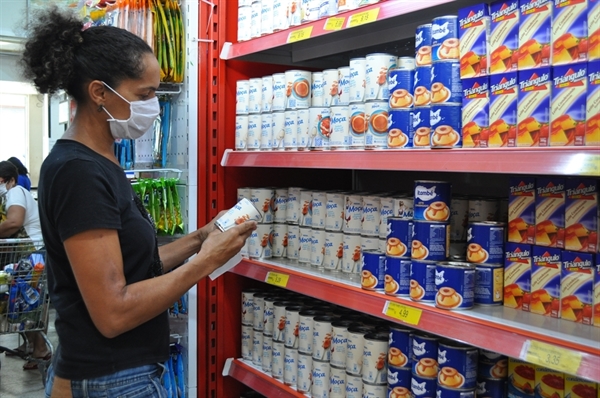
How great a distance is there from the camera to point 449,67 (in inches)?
65.3

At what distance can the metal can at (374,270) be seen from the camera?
6.20ft

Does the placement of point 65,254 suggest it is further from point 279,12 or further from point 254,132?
point 279,12

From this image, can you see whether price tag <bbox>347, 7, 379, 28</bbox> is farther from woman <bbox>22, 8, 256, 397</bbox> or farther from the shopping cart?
the shopping cart

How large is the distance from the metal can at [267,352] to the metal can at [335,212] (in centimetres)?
58

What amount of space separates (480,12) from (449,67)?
0.15 m

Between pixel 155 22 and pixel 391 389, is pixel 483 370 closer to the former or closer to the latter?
pixel 391 389

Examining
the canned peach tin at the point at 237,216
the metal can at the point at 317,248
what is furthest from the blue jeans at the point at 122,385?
the metal can at the point at 317,248

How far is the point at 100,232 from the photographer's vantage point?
1449 mm

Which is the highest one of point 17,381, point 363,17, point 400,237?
point 363,17

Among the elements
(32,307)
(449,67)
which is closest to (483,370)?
(449,67)

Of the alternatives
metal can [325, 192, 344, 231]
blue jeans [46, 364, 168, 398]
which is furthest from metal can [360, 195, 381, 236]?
blue jeans [46, 364, 168, 398]

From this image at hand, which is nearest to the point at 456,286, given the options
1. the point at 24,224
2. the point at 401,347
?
the point at 401,347

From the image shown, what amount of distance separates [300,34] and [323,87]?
0.20m

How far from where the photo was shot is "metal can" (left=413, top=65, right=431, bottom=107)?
172 centimetres
